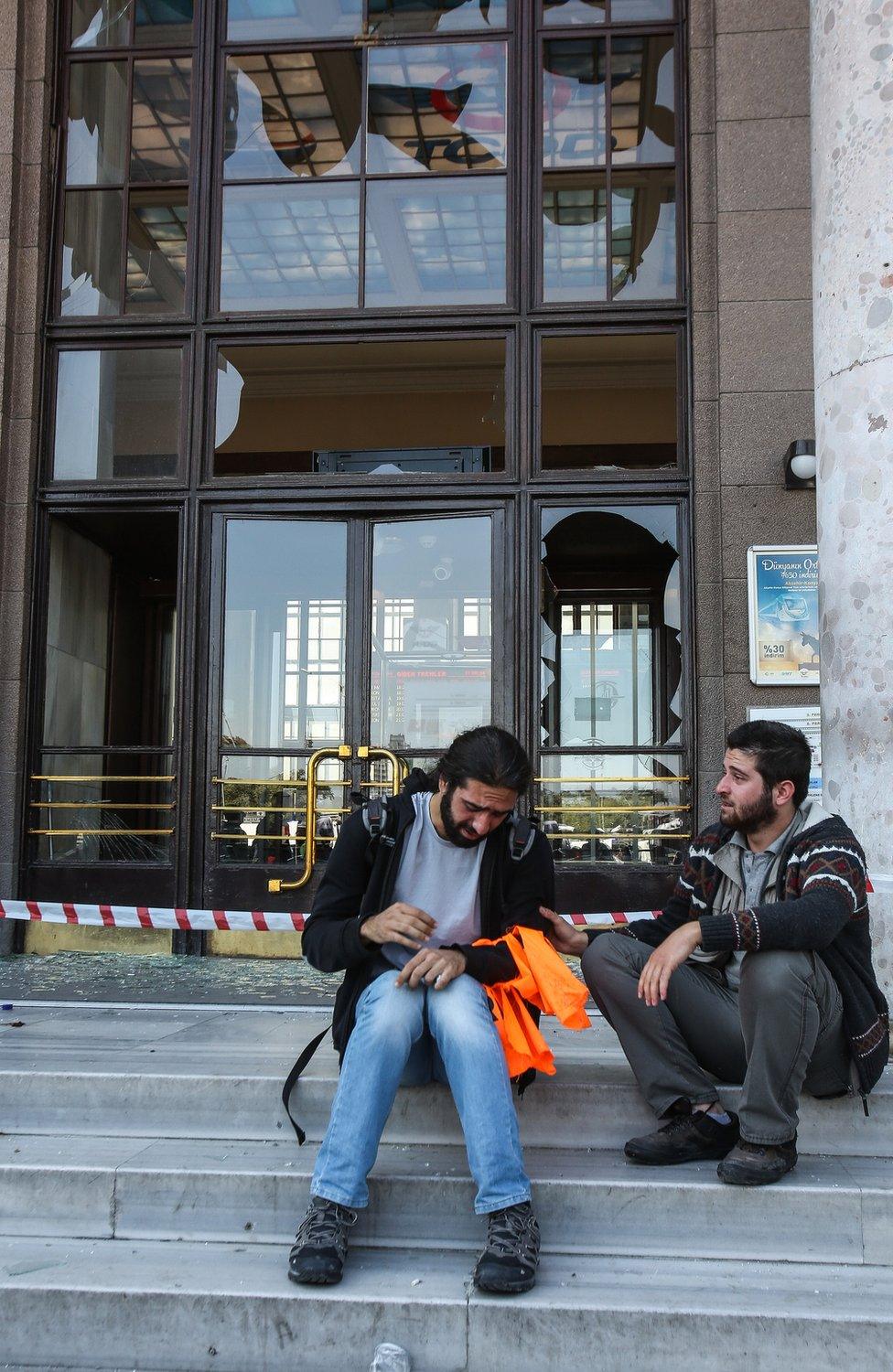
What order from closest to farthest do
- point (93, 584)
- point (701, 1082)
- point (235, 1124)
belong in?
point (701, 1082), point (235, 1124), point (93, 584)

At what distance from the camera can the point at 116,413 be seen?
7324 millimetres

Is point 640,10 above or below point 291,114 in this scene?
above

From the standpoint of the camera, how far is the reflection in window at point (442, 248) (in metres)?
7.27

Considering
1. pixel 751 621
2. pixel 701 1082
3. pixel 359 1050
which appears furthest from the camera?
pixel 751 621

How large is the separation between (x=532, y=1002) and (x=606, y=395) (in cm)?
466

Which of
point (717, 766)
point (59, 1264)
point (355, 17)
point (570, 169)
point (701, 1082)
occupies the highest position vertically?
point (355, 17)

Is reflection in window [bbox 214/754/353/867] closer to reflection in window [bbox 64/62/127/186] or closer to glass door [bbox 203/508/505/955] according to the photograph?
glass door [bbox 203/508/505/955]

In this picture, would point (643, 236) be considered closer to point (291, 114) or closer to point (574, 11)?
point (574, 11)

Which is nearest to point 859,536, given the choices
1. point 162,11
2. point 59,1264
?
point 59,1264

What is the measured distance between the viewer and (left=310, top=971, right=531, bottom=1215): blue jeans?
9.60ft

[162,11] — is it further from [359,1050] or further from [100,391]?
[359,1050]

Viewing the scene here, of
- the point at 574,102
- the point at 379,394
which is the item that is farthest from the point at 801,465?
the point at 574,102

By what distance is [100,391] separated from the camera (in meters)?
7.38

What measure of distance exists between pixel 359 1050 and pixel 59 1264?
1.02m
